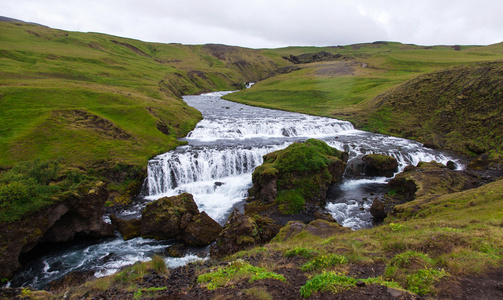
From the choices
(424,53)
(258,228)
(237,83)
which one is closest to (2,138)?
(258,228)

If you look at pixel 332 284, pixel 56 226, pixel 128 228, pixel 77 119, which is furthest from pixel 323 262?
pixel 77 119

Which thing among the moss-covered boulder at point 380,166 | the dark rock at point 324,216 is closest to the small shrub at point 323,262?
the dark rock at point 324,216

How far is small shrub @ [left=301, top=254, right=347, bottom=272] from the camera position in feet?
27.0

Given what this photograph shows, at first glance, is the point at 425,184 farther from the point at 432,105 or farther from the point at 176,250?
the point at 432,105

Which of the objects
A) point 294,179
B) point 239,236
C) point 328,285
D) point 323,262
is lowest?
point 239,236

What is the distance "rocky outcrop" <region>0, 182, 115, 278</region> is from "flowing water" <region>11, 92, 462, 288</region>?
89cm

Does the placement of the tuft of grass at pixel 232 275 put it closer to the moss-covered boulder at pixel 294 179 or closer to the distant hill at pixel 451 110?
the moss-covered boulder at pixel 294 179

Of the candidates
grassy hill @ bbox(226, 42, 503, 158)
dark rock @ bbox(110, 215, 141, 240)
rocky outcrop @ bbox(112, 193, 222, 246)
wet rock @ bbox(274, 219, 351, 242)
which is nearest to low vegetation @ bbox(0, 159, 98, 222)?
dark rock @ bbox(110, 215, 141, 240)

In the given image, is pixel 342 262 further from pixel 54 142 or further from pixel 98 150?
pixel 54 142

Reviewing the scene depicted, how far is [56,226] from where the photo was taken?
53.9 ft

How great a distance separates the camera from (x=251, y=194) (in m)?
23.3

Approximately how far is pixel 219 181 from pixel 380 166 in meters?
18.2

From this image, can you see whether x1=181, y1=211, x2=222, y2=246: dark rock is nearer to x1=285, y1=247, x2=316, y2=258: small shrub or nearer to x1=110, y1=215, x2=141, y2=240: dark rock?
x1=110, y1=215, x2=141, y2=240: dark rock

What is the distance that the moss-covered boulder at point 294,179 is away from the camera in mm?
20328
